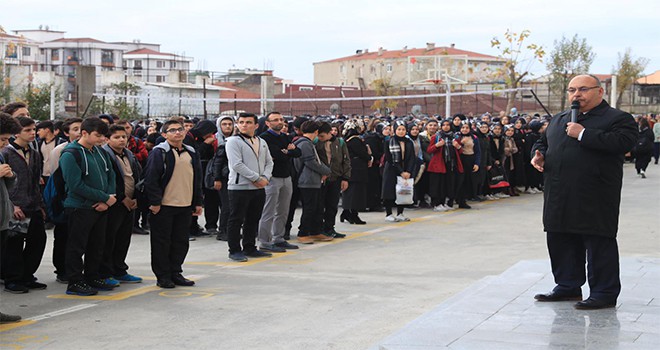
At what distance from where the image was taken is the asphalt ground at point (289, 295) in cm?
758

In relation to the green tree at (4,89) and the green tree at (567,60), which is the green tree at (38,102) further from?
the green tree at (567,60)

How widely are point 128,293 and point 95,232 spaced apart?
73cm

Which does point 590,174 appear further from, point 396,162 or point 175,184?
point 396,162

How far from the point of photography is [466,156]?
19.8 m

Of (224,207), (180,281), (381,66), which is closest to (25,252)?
(180,281)

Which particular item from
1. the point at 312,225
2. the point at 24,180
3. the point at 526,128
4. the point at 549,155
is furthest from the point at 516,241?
the point at 526,128

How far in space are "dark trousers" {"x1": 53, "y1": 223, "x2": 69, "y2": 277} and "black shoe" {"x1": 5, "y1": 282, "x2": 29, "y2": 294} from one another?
25.9 inches

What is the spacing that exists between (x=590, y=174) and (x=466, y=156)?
40.9ft

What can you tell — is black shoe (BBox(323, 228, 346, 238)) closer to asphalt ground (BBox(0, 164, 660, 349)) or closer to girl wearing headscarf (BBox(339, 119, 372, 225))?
asphalt ground (BBox(0, 164, 660, 349))

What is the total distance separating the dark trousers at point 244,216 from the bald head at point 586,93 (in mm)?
5159

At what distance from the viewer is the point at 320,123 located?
1389 centimetres

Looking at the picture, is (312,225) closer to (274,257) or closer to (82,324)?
(274,257)

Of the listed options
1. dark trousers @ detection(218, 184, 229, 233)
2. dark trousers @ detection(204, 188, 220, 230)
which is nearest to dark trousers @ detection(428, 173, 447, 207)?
dark trousers @ detection(204, 188, 220, 230)

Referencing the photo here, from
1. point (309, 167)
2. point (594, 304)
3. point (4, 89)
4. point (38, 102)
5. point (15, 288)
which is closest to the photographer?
point (594, 304)
